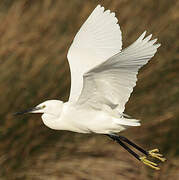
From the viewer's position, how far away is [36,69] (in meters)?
5.25

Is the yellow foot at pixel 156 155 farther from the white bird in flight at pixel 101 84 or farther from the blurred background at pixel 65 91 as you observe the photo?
the blurred background at pixel 65 91

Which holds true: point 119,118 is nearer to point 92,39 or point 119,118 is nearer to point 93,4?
point 92,39

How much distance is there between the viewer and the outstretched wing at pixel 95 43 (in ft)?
15.3

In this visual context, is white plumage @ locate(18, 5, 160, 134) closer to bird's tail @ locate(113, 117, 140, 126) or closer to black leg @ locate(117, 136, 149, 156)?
bird's tail @ locate(113, 117, 140, 126)

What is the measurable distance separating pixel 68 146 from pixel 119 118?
655 millimetres

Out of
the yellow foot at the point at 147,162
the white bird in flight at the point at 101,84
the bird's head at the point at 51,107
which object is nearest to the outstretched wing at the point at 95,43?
the white bird in flight at the point at 101,84

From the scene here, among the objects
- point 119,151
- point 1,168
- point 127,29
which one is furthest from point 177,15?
point 1,168

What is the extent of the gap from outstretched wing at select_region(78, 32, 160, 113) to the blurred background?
0.63m

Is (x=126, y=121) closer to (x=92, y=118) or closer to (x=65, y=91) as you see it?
(x=92, y=118)

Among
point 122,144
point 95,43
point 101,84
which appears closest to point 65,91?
point 95,43

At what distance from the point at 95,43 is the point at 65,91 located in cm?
51

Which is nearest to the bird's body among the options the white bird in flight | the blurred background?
the white bird in flight

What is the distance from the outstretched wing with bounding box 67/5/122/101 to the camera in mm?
4648

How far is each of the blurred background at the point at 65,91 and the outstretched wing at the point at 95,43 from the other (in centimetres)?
44
